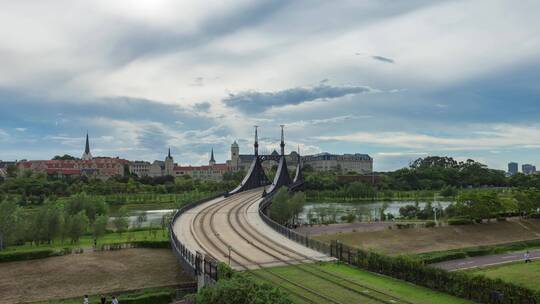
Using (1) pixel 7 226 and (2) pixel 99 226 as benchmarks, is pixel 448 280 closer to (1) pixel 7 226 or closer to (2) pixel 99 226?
(2) pixel 99 226

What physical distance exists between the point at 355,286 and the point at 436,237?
109ft

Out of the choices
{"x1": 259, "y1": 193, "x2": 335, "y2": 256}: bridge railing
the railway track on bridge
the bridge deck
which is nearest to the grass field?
the railway track on bridge

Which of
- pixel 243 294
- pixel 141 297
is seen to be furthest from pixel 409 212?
pixel 243 294

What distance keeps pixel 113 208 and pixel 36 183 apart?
2452cm

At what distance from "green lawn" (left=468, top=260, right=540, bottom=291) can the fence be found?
26.0ft

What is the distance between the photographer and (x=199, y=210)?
67.2m

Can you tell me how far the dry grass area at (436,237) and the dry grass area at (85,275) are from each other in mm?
20319

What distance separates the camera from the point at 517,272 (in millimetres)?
39500

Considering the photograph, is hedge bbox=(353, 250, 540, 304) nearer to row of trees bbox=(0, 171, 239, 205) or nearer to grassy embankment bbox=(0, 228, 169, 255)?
grassy embankment bbox=(0, 228, 169, 255)

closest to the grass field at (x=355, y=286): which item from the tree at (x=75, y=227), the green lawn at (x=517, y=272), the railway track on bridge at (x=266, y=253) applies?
the railway track on bridge at (x=266, y=253)

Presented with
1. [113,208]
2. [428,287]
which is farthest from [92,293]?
[113,208]

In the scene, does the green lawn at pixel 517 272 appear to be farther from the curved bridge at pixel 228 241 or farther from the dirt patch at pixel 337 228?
the dirt patch at pixel 337 228

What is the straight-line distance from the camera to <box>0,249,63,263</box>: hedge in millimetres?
45981

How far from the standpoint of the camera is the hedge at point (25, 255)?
151ft
